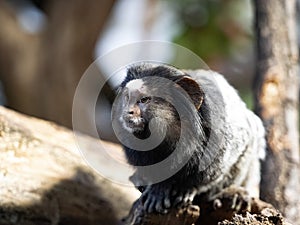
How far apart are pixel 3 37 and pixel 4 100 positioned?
538 millimetres

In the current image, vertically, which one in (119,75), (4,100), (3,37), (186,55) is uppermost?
(119,75)

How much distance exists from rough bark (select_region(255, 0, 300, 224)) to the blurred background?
1963 mm

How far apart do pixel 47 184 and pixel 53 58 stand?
2.84 metres

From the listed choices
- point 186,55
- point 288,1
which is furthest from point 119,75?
point 186,55

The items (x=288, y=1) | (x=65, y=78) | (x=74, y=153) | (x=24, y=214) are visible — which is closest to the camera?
(x=24, y=214)

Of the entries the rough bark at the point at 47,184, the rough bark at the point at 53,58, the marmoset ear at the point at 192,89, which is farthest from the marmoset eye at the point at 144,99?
the rough bark at the point at 53,58

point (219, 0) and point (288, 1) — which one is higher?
point (288, 1)

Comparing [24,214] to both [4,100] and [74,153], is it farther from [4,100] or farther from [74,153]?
[4,100]

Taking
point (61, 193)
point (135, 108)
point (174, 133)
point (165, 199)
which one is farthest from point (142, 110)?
point (61, 193)

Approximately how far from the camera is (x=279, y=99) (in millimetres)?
3609

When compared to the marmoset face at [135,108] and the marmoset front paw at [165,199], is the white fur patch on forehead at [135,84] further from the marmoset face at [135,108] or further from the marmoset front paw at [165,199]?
the marmoset front paw at [165,199]

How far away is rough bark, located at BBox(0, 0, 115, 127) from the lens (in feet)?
19.5

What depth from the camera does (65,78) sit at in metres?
5.97

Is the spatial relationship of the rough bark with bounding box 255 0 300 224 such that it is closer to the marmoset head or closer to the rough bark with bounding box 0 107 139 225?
the rough bark with bounding box 0 107 139 225
